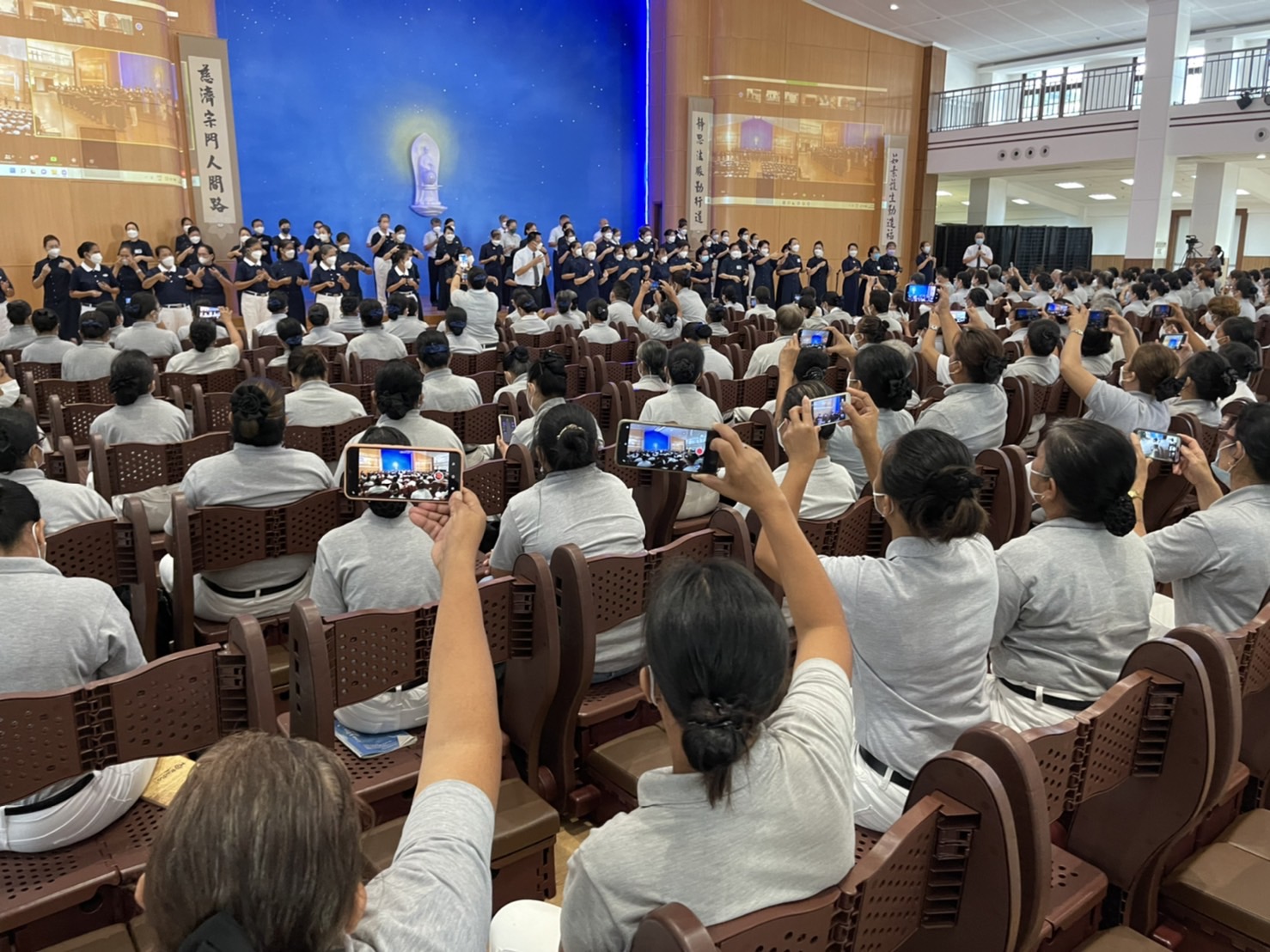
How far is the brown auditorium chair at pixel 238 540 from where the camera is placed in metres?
2.69

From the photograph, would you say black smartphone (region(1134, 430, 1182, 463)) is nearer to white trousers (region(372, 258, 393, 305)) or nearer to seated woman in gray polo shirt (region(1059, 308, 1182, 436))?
seated woman in gray polo shirt (region(1059, 308, 1182, 436))

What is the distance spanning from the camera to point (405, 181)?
1340 cm

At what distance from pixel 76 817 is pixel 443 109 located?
43.7 feet

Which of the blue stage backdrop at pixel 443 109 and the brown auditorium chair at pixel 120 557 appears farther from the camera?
the blue stage backdrop at pixel 443 109

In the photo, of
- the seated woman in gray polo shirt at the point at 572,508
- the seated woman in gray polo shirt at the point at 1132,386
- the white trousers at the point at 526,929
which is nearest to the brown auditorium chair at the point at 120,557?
the seated woman in gray polo shirt at the point at 572,508

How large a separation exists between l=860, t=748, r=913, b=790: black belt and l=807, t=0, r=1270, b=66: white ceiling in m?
15.5

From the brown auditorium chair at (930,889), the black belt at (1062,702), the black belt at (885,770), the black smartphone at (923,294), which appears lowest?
the black belt at (885,770)

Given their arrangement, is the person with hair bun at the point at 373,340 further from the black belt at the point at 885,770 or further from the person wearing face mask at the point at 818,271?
the person wearing face mask at the point at 818,271

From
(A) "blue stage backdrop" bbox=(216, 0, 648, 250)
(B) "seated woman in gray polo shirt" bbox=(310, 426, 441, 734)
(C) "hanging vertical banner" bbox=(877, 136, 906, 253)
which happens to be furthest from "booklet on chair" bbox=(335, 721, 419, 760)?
(C) "hanging vertical banner" bbox=(877, 136, 906, 253)

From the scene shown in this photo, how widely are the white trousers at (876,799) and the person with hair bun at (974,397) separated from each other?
2430 mm

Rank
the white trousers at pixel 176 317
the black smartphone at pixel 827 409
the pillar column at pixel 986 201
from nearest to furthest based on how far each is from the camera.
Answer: the black smartphone at pixel 827 409, the white trousers at pixel 176 317, the pillar column at pixel 986 201

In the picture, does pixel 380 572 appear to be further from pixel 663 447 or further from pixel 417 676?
pixel 663 447

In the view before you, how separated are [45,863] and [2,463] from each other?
1.40 meters

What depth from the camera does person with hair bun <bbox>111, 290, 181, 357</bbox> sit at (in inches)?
258
